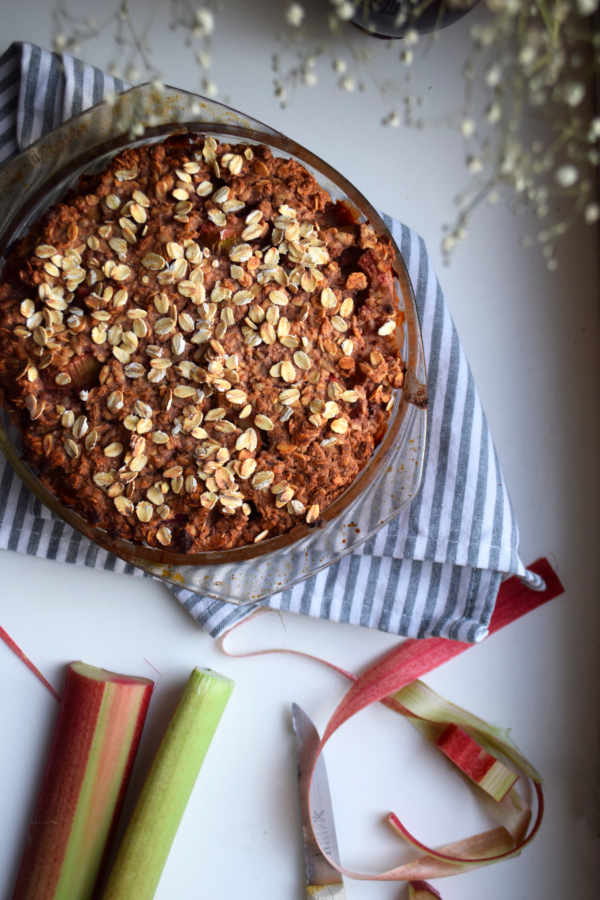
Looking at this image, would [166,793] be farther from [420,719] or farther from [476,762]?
[476,762]

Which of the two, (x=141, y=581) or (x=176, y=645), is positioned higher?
(x=141, y=581)

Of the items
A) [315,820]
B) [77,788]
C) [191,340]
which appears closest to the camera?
[191,340]

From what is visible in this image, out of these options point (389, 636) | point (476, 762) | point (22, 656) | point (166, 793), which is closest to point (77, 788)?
point (166, 793)

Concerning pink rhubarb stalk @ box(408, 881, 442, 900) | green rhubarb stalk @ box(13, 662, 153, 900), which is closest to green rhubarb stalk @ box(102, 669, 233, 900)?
green rhubarb stalk @ box(13, 662, 153, 900)

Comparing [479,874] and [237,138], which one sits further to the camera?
[479,874]

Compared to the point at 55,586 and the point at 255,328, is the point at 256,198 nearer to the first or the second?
the point at 255,328

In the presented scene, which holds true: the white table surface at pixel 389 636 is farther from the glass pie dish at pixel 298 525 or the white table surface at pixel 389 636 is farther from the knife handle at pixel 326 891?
the glass pie dish at pixel 298 525

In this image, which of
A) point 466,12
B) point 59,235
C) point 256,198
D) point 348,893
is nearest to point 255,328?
point 256,198
